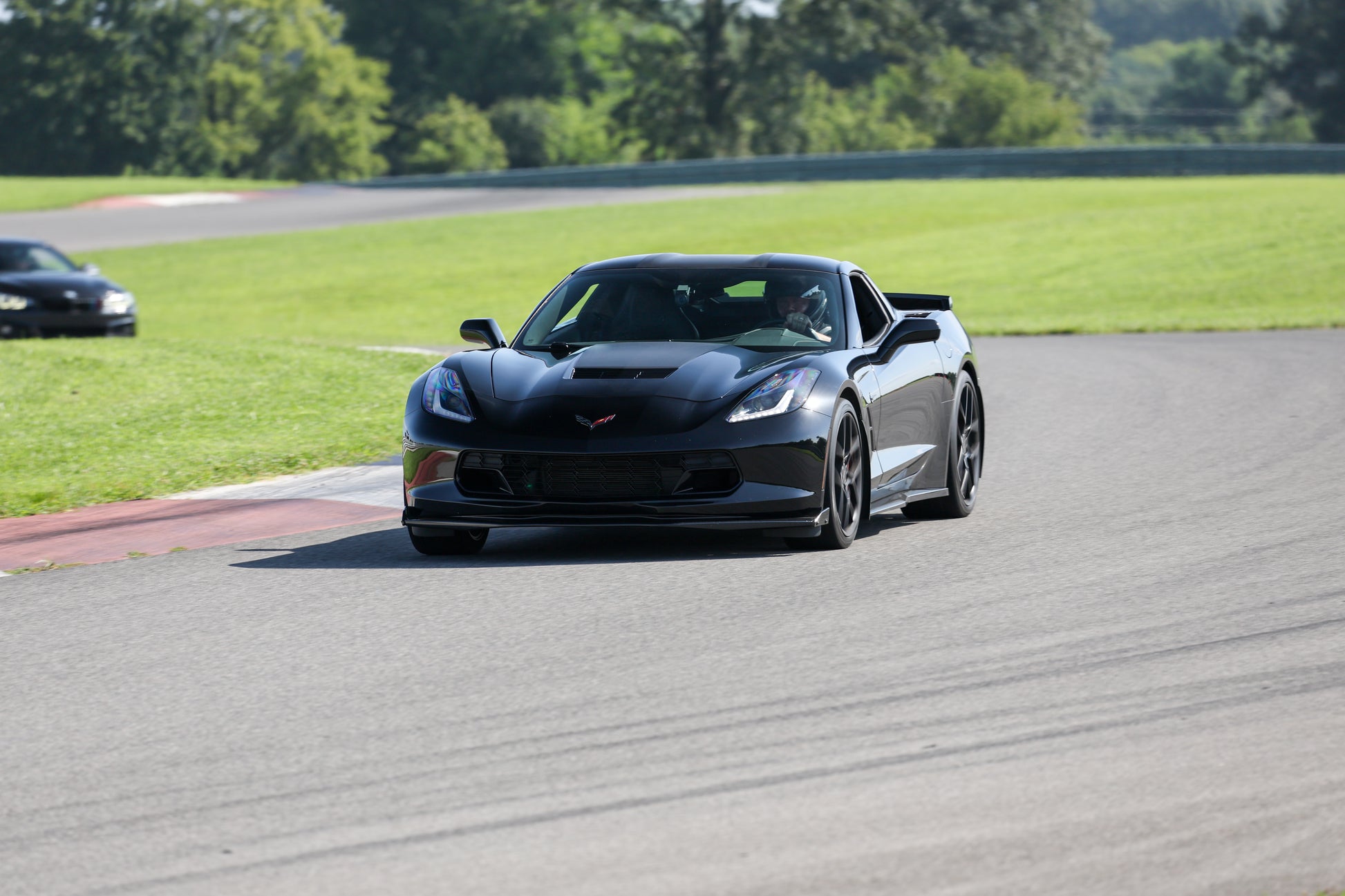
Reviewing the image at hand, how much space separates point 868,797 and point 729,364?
4050mm

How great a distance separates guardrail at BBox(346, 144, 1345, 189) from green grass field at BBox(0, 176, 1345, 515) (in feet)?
4.41

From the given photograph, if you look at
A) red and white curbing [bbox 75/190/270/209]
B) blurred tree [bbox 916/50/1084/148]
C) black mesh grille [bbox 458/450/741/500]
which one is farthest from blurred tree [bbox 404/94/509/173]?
black mesh grille [bbox 458/450/741/500]

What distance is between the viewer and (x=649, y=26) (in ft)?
361

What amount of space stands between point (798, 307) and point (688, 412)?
1.32 m

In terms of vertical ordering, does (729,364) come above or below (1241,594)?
above

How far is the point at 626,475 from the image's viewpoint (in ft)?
27.0

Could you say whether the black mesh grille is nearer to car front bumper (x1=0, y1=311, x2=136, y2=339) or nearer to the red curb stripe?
the red curb stripe

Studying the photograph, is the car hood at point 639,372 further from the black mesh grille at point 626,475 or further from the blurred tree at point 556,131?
the blurred tree at point 556,131

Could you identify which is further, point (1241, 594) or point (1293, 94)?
point (1293, 94)

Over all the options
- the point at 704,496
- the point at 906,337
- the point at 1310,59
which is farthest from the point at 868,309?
the point at 1310,59

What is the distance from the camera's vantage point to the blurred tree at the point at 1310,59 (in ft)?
277

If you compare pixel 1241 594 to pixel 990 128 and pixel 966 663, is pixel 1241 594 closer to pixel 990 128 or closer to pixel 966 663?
pixel 966 663

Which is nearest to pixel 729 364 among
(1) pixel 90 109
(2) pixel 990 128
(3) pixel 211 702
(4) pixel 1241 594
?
(4) pixel 1241 594

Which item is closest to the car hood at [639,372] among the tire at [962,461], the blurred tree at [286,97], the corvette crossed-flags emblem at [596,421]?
the corvette crossed-flags emblem at [596,421]
